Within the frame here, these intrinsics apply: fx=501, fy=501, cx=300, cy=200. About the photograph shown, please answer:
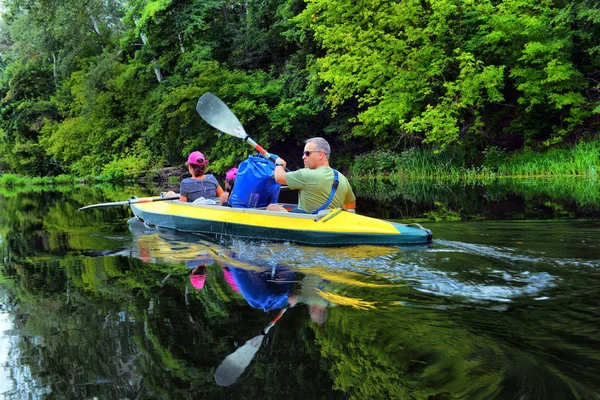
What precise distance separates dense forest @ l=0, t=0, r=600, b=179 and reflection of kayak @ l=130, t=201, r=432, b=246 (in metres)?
9.84

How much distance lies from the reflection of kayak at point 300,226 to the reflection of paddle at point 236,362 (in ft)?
8.94

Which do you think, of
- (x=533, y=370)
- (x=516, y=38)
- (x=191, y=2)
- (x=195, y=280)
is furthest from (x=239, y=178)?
(x=191, y=2)

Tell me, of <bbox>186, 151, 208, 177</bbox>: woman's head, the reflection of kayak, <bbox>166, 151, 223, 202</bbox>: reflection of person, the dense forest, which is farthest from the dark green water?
the dense forest

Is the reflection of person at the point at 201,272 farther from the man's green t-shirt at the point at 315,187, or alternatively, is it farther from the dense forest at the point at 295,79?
the dense forest at the point at 295,79

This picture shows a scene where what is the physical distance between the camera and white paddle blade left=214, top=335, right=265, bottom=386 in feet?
6.81

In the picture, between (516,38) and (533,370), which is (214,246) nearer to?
Result: (533,370)

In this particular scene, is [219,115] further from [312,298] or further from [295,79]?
[295,79]

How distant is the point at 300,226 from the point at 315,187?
448 millimetres

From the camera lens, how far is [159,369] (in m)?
2.19

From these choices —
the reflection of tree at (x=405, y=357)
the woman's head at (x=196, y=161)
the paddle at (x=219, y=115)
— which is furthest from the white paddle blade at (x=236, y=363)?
the paddle at (x=219, y=115)

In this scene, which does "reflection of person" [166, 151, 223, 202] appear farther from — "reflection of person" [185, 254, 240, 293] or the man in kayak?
"reflection of person" [185, 254, 240, 293]

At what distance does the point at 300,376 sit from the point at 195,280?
1.98 m

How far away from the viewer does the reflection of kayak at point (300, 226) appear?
5004 mm

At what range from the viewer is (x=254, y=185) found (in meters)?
6.03
